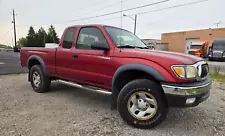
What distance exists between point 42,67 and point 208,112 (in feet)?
13.8

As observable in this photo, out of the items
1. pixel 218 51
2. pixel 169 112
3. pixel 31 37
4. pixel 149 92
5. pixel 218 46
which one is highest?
pixel 31 37

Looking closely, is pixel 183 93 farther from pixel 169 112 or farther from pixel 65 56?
pixel 65 56

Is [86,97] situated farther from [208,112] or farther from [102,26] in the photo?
[208,112]

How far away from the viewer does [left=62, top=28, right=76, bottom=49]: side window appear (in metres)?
4.21

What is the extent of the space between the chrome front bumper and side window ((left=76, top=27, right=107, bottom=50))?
1.70 meters

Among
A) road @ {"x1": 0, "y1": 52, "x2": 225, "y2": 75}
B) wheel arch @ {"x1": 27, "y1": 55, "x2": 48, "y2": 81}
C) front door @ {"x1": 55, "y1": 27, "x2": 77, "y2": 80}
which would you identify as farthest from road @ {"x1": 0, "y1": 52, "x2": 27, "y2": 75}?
front door @ {"x1": 55, "y1": 27, "x2": 77, "y2": 80}

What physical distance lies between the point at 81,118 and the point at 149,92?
137 centimetres

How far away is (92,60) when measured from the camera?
356 cm

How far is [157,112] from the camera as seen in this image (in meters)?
2.77

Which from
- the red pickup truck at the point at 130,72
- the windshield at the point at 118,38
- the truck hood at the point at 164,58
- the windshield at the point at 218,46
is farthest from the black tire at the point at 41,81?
the windshield at the point at 218,46

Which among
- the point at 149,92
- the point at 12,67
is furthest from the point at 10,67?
the point at 149,92

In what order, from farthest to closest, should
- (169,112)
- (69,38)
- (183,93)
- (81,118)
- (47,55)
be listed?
(47,55)
(69,38)
(169,112)
(81,118)
(183,93)

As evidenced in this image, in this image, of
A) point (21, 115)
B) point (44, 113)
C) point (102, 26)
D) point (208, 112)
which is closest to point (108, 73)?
point (102, 26)

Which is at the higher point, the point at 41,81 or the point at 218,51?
the point at 218,51
